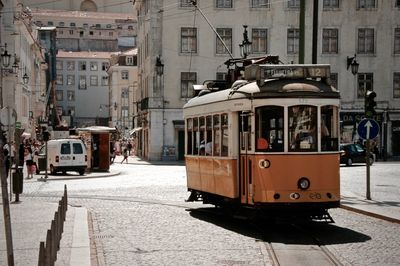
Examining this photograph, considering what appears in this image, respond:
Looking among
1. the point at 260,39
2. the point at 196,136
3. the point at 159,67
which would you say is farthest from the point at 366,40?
the point at 196,136

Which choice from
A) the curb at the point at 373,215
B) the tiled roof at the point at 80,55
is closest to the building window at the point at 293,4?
the curb at the point at 373,215

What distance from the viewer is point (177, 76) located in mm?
59750

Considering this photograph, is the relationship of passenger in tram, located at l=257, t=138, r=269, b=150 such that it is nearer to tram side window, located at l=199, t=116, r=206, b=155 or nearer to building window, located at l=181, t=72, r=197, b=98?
tram side window, located at l=199, t=116, r=206, b=155

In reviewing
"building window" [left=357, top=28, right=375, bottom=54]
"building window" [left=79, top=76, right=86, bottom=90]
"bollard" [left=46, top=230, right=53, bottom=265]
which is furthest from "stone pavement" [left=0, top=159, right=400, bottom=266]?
"building window" [left=79, top=76, right=86, bottom=90]

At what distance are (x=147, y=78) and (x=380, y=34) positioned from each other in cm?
1961

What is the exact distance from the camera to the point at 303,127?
1448cm

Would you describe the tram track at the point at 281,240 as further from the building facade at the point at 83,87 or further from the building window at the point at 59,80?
the building window at the point at 59,80

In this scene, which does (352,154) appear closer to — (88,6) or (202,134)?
(202,134)

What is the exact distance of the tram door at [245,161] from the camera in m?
14.6

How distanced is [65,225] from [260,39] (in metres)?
45.9

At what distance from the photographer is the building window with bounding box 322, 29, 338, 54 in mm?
60331

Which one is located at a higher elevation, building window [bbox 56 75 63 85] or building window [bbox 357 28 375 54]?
building window [bbox 56 75 63 85]

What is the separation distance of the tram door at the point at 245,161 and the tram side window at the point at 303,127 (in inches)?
34.5

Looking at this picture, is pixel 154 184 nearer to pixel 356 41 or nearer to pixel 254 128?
pixel 254 128
